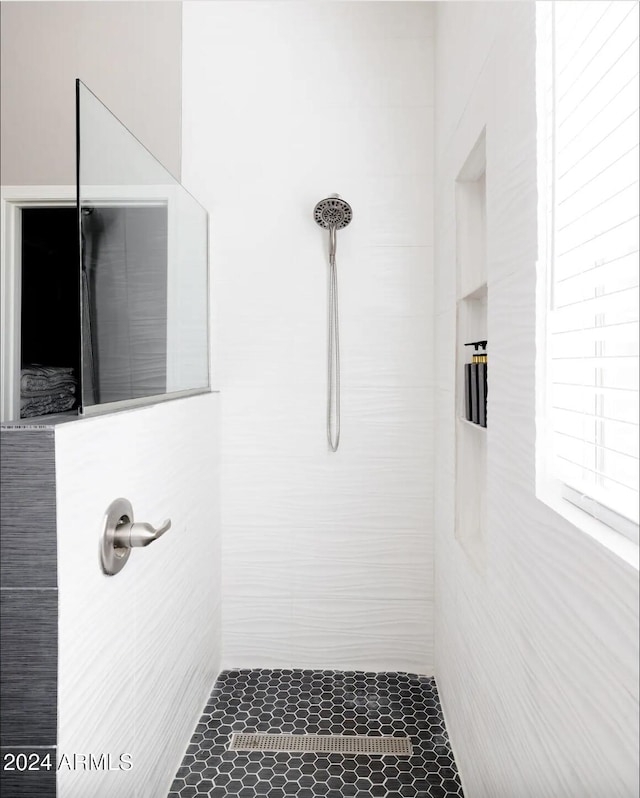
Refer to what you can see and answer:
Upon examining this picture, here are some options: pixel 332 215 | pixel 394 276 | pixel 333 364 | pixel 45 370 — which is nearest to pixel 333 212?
pixel 332 215

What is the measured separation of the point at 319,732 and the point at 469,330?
132 centimetres

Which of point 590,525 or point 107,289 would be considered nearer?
point 590,525

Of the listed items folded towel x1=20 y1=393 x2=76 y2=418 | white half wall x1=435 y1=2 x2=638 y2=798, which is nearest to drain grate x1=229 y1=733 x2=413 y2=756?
white half wall x1=435 y1=2 x2=638 y2=798

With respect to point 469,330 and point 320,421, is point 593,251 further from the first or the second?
point 320,421

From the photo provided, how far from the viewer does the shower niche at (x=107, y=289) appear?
49.9 inches

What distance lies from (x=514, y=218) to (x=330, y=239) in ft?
3.80

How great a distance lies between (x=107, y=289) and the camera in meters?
1.37

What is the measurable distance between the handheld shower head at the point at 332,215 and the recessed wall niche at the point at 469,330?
19.6 inches

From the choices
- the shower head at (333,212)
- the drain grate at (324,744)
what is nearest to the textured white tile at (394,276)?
the shower head at (333,212)

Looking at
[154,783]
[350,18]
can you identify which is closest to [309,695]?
[154,783]

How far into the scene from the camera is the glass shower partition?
126 cm

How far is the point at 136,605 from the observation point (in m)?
1.39

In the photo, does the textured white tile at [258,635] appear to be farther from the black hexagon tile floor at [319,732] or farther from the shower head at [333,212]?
the shower head at [333,212]

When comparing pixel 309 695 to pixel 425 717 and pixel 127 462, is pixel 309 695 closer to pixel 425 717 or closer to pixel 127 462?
pixel 425 717
